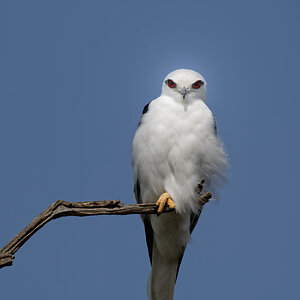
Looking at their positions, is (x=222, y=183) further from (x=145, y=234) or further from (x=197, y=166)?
(x=145, y=234)

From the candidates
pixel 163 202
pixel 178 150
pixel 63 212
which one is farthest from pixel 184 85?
pixel 63 212

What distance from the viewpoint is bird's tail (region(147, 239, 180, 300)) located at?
6.36m

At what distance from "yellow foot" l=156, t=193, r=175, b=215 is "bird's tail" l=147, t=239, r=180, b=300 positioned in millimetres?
961

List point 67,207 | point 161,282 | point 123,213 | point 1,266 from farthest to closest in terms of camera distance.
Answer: point 161,282 → point 123,213 → point 67,207 → point 1,266

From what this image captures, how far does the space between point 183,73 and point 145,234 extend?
1896 mm

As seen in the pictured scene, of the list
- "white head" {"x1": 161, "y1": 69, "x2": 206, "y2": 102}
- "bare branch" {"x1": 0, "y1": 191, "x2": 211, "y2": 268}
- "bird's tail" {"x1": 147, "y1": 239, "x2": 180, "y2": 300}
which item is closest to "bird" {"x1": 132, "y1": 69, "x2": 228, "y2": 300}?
"white head" {"x1": 161, "y1": 69, "x2": 206, "y2": 102}

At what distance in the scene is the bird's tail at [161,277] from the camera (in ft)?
20.9

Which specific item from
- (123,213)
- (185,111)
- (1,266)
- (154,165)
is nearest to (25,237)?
(1,266)

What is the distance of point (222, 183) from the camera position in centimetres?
593

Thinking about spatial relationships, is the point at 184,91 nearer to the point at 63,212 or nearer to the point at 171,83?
the point at 171,83

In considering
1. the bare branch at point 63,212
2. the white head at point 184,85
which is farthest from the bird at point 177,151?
the bare branch at point 63,212

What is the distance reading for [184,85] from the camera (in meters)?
5.82

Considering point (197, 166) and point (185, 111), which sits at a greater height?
point (185, 111)

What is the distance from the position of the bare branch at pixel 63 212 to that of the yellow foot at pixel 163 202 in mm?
415
